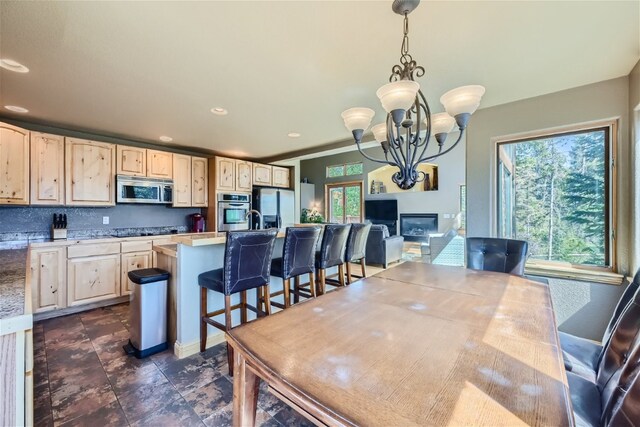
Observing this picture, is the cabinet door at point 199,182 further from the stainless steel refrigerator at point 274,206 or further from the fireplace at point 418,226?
the fireplace at point 418,226

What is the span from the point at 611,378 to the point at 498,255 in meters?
1.38

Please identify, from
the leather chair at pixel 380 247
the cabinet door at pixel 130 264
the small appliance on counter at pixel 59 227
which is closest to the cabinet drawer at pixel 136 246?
the cabinet door at pixel 130 264

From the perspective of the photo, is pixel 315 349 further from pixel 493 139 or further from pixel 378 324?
pixel 493 139

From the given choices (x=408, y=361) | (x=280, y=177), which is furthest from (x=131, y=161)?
(x=408, y=361)

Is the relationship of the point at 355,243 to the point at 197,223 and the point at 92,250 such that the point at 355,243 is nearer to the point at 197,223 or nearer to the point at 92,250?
the point at 197,223

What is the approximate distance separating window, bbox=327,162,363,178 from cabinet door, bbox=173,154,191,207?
5631 millimetres

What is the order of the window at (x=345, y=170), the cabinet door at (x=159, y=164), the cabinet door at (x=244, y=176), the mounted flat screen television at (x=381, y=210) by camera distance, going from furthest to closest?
the window at (x=345, y=170), the mounted flat screen television at (x=381, y=210), the cabinet door at (x=244, y=176), the cabinet door at (x=159, y=164)

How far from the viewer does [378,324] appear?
116 centimetres

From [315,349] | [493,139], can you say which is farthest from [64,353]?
[493,139]

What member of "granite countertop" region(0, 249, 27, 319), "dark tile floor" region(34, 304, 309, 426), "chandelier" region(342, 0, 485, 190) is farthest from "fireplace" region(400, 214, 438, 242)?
"granite countertop" region(0, 249, 27, 319)

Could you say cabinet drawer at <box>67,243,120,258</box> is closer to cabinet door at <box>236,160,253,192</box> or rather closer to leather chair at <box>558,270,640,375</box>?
cabinet door at <box>236,160,253,192</box>

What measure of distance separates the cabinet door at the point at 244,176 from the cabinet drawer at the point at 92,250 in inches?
82.0

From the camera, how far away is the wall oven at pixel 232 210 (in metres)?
4.74

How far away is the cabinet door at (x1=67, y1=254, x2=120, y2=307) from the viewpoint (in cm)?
322
